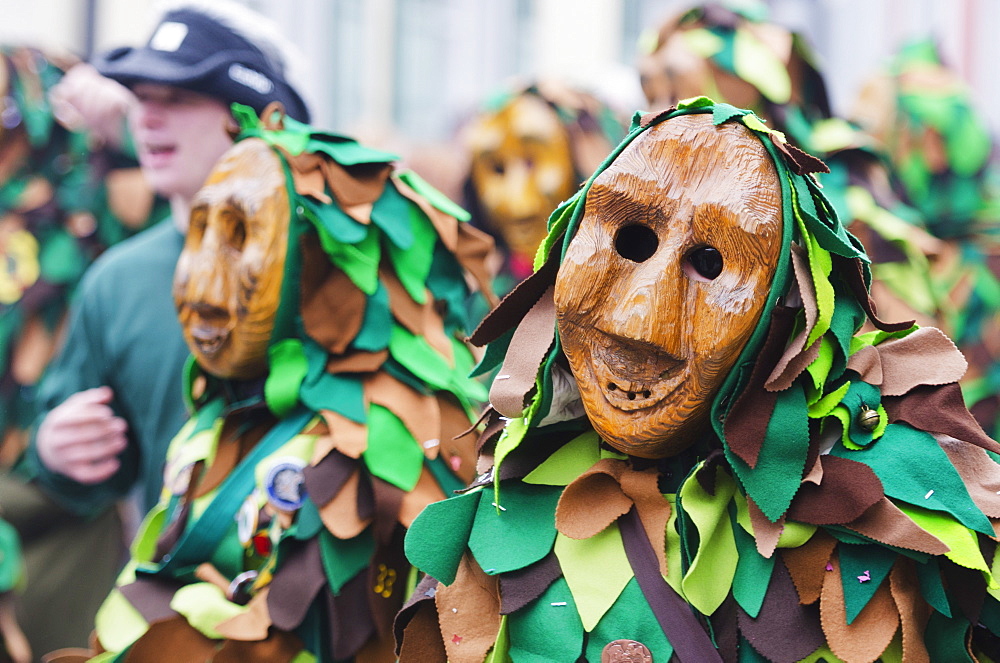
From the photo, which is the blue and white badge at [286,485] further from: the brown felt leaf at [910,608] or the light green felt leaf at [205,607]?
the brown felt leaf at [910,608]

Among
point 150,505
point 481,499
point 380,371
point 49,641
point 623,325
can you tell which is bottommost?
point 49,641

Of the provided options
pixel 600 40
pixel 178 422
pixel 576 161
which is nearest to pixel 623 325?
pixel 178 422

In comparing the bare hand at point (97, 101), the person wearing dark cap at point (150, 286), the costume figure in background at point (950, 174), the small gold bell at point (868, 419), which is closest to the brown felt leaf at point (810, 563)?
the small gold bell at point (868, 419)

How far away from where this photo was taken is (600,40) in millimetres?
7379

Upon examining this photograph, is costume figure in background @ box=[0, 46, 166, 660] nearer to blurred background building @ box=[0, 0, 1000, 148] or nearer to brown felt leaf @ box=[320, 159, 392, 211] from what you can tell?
brown felt leaf @ box=[320, 159, 392, 211]

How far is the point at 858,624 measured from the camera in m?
0.98

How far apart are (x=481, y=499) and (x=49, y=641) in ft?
5.87

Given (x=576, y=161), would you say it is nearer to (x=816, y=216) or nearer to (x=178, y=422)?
(x=178, y=422)

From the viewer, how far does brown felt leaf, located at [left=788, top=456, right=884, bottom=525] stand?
98 cm

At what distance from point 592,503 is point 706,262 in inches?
9.8

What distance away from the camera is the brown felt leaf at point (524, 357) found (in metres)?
1.10

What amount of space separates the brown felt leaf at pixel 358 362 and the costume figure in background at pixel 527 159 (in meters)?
1.38

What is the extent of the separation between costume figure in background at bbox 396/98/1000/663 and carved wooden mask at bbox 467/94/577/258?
5.85 feet

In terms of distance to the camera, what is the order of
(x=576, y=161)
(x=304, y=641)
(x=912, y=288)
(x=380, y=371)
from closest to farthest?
(x=304, y=641), (x=380, y=371), (x=912, y=288), (x=576, y=161)
